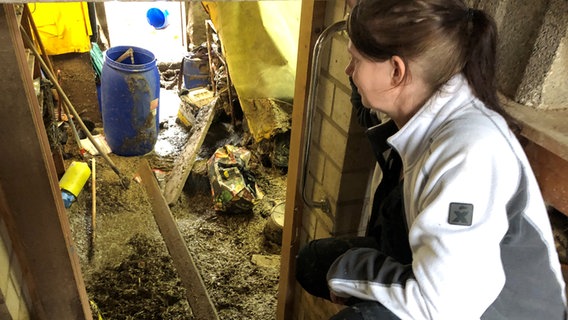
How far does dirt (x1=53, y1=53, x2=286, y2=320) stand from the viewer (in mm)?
2643

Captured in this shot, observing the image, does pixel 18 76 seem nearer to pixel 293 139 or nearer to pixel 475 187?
pixel 293 139

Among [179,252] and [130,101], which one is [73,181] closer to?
[130,101]

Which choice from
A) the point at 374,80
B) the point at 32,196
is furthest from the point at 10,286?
the point at 374,80

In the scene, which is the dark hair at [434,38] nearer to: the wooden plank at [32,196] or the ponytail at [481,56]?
the ponytail at [481,56]

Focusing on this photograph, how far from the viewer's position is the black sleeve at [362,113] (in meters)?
1.35

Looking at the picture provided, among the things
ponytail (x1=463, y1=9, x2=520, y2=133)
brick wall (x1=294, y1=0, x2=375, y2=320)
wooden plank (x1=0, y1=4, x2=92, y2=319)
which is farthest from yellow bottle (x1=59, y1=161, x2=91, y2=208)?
ponytail (x1=463, y1=9, x2=520, y2=133)

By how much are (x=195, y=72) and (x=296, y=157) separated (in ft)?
10.3

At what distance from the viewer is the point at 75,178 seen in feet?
10.6

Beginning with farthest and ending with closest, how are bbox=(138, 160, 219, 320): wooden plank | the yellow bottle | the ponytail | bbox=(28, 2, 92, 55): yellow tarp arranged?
bbox=(28, 2, 92, 55): yellow tarp → the yellow bottle → bbox=(138, 160, 219, 320): wooden plank → the ponytail

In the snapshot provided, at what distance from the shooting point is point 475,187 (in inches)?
32.5

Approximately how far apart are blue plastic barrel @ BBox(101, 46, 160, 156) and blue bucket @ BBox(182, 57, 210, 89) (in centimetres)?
80

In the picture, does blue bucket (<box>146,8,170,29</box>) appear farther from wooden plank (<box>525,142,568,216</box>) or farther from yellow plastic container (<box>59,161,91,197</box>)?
wooden plank (<box>525,142,568,216</box>)

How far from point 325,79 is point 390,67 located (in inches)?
27.3

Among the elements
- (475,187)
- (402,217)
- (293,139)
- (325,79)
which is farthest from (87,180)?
(475,187)
